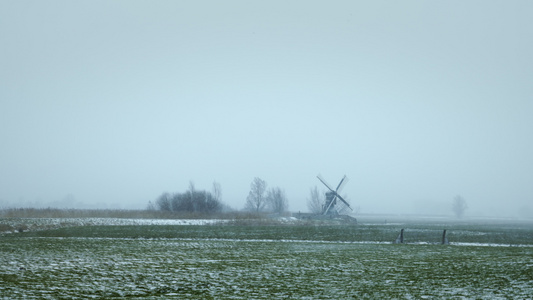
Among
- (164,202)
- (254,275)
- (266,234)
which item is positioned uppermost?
(164,202)

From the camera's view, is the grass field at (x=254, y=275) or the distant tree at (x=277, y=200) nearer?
the grass field at (x=254, y=275)

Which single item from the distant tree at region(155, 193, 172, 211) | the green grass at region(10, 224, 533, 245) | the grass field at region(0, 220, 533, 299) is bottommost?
the green grass at region(10, 224, 533, 245)

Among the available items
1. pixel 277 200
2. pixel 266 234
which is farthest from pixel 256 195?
pixel 266 234

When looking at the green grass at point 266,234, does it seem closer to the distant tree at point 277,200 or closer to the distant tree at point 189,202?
the distant tree at point 189,202

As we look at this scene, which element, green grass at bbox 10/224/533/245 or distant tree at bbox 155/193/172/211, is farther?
distant tree at bbox 155/193/172/211

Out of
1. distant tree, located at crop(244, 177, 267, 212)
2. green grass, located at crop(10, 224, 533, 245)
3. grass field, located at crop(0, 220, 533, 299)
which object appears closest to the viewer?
grass field, located at crop(0, 220, 533, 299)

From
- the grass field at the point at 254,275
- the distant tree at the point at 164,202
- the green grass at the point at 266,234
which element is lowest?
the green grass at the point at 266,234

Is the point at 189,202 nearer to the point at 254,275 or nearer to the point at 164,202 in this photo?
the point at 164,202

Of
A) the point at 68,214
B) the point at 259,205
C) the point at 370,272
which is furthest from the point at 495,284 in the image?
the point at 259,205

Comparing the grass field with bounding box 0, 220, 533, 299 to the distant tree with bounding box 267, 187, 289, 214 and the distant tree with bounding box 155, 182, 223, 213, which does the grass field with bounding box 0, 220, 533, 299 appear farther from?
the distant tree with bounding box 267, 187, 289, 214

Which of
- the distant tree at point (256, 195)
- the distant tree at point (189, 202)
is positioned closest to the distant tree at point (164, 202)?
the distant tree at point (189, 202)

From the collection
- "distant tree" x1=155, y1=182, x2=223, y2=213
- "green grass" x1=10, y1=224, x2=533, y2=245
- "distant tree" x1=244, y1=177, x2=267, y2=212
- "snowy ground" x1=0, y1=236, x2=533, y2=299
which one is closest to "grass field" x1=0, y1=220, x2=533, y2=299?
"snowy ground" x1=0, y1=236, x2=533, y2=299

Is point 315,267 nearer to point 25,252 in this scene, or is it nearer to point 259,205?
point 25,252

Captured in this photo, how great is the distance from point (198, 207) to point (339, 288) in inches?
3077
